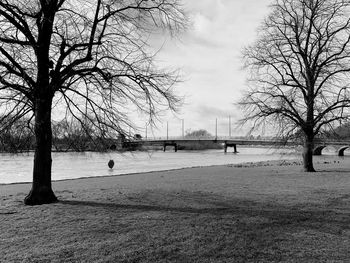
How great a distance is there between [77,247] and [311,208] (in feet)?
19.8

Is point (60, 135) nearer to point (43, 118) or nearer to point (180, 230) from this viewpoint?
point (43, 118)

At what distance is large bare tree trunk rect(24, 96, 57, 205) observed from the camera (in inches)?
419

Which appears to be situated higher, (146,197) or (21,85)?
(21,85)

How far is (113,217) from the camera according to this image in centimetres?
816

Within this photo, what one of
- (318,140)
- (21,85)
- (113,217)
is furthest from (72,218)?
(318,140)

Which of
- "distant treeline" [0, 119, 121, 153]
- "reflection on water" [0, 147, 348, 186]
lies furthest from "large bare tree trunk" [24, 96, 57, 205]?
"reflection on water" [0, 147, 348, 186]

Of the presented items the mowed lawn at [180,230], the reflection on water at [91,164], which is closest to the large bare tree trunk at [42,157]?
the mowed lawn at [180,230]

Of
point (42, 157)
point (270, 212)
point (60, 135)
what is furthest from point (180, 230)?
point (60, 135)

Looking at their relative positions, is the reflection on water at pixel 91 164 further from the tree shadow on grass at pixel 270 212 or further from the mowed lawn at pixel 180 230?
the mowed lawn at pixel 180 230

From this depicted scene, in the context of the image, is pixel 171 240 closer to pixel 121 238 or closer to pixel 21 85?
pixel 121 238

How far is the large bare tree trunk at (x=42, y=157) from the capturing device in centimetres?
1065

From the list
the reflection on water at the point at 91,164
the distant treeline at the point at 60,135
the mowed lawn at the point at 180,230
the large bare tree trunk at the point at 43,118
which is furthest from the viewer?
the reflection on water at the point at 91,164

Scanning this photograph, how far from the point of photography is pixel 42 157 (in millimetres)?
11000

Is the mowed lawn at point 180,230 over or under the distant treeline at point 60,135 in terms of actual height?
under
